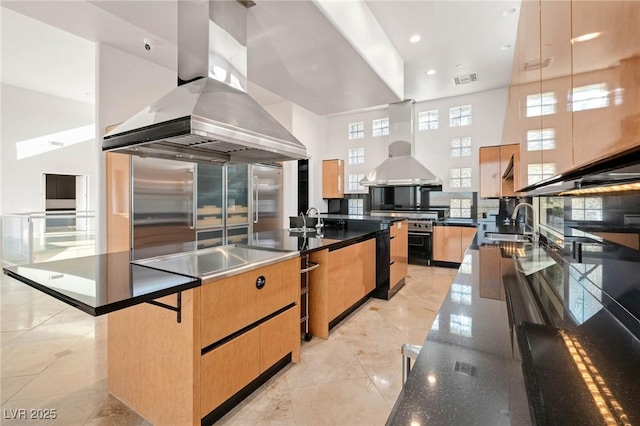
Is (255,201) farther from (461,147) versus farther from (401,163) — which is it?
(461,147)

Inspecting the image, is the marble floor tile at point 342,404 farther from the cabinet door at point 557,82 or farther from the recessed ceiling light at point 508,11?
A: the recessed ceiling light at point 508,11

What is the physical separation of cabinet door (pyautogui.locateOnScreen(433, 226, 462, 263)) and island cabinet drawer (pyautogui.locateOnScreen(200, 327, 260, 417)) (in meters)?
4.34

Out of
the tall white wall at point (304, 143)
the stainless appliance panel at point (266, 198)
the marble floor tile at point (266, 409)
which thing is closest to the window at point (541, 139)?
the marble floor tile at point (266, 409)

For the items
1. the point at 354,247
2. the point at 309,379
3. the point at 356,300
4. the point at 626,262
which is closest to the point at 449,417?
the point at 626,262

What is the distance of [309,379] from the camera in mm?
2107

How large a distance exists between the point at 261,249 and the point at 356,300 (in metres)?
1.42

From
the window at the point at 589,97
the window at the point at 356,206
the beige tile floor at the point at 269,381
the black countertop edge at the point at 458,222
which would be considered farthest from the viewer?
the window at the point at 356,206

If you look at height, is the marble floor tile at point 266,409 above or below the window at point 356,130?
below

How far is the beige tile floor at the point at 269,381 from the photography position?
1.76 m

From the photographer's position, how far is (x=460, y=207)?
19.1ft

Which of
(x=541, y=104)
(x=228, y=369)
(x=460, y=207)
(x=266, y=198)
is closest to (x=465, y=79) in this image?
(x=460, y=207)

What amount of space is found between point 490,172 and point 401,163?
1444mm

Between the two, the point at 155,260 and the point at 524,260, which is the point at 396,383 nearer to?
the point at 524,260

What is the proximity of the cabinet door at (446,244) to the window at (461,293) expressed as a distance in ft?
13.9
